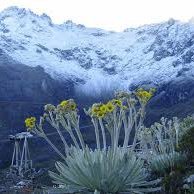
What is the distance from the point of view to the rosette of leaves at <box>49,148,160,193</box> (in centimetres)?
784

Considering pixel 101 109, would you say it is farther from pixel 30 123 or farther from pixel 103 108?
pixel 30 123

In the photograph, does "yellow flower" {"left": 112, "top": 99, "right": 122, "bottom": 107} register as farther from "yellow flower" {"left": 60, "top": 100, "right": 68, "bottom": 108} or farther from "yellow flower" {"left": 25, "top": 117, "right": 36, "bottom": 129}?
"yellow flower" {"left": 25, "top": 117, "right": 36, "bottom": 129}

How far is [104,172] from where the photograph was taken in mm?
7840

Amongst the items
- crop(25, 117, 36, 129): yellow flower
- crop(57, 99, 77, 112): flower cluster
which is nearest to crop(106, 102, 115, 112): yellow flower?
crop(57, 99, 77, 112): flower cluster

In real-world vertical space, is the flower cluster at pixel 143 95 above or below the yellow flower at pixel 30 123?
above

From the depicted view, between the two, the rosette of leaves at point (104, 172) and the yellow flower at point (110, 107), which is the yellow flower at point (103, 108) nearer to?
the yellow flower at point (110, 107)

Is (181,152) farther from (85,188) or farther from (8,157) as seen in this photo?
(8,157)

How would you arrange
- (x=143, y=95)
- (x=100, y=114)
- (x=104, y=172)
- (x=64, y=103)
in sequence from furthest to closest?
(x=143, y=95) → (x=64, y=103) → (x=104, y=172) → (x=100, y=114)

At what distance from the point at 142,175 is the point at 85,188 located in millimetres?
821

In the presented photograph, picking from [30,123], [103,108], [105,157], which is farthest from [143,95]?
[30,123]

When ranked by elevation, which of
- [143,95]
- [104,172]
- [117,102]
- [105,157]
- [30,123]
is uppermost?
[143,95]

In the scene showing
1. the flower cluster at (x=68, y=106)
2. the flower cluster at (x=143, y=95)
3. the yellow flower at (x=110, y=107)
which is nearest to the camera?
the yellow flower at (x=110, y=107)

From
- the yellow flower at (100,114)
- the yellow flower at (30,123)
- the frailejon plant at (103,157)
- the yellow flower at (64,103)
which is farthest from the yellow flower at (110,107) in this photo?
the yellow flower at (30,123)

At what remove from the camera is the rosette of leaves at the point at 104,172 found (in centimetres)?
784
